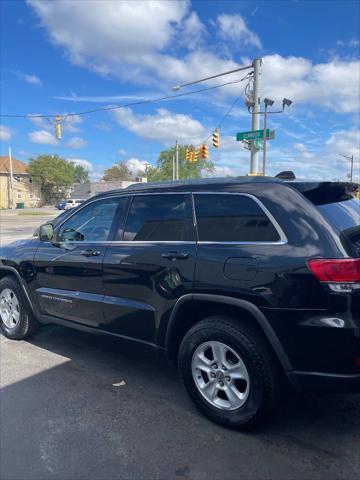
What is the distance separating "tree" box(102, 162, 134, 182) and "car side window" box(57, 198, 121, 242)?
392 feet

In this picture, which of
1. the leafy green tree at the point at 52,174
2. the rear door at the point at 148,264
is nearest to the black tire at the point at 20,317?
the rear door at the point at 148,264

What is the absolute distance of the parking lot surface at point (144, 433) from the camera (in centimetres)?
246

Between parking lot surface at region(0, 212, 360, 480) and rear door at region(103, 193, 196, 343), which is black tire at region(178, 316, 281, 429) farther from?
rear door at region(103, 193, 196, 343)

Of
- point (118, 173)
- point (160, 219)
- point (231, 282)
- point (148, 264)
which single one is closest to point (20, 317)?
point (148, 264)

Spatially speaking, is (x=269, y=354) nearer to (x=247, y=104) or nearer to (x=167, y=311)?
(x=167, y=311)

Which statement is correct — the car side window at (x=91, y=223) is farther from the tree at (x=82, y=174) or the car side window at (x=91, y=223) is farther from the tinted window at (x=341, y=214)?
the tree at (x=82, y=174)

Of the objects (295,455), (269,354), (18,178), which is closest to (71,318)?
(269,354)

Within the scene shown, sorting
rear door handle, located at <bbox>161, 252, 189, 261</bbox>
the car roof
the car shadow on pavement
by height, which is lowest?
the car shadow on pavement

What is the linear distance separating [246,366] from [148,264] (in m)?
1.09

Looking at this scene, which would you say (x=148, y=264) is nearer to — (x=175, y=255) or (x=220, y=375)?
(x=175, y=255)

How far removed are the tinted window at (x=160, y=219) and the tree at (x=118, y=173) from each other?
120043mm

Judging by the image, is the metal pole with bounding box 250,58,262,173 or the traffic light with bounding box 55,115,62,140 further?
the traffic light with bounding box 55,115,62,140

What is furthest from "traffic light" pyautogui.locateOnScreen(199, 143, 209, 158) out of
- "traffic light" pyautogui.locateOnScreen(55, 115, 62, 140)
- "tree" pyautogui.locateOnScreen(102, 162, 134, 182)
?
"tree" pyautogui.locateOnScreen(102, 162, 134, 182)

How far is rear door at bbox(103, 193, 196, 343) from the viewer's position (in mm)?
3047
